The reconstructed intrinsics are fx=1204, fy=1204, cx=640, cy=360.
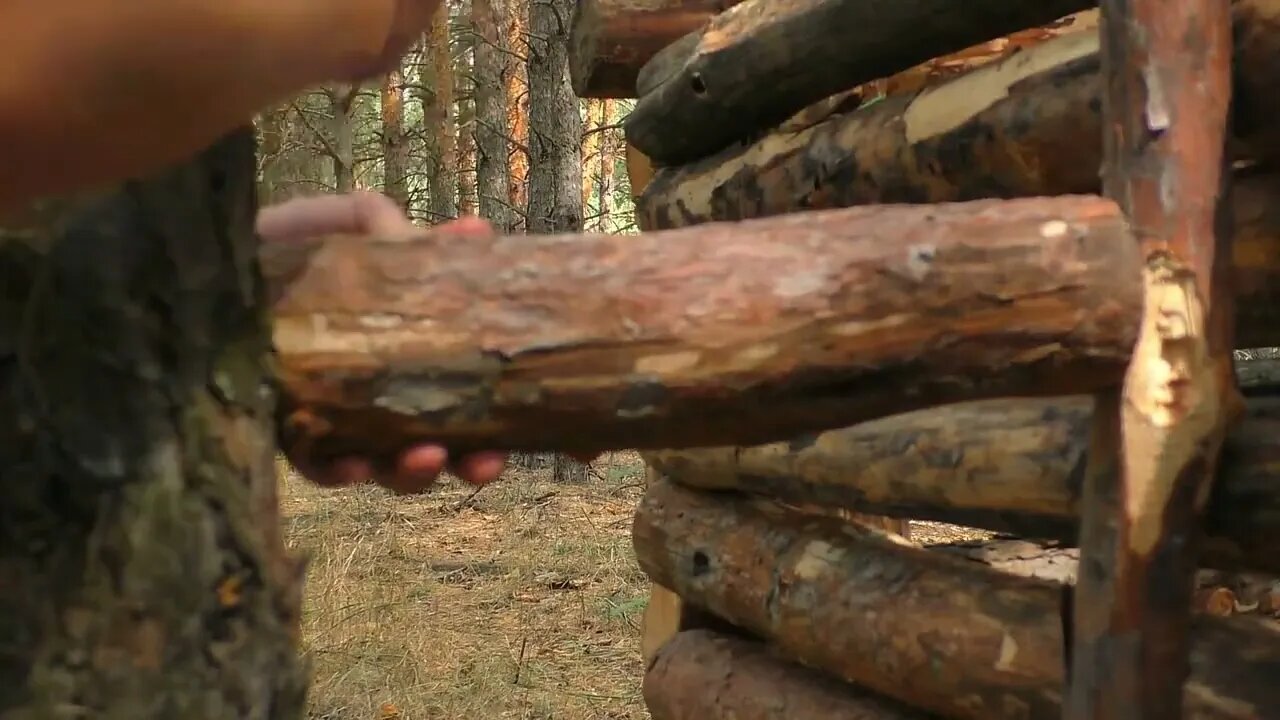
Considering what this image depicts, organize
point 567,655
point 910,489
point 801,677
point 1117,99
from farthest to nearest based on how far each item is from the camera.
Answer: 1. point 567,655
2. point 801,677
3. point 910,489
4. point 1117,99

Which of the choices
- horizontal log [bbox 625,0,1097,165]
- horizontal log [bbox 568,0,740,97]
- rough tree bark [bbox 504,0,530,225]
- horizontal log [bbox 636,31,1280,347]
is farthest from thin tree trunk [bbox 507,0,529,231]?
horizontal log [bbox 636,31,1280,347]

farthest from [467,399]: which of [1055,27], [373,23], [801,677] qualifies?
[801,677]

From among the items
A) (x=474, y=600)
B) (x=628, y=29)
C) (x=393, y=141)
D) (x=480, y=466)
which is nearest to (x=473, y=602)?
(x=474, y=600)

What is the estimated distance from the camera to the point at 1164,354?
1.47 meters

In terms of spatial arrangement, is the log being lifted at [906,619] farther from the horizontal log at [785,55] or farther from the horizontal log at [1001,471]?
the horizontal log at [785,55]

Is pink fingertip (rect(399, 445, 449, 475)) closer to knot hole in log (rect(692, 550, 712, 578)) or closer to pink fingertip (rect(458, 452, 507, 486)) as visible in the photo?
pink fingertip (rect(458, 452, 507, 486))

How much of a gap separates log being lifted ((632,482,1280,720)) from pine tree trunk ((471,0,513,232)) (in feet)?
19.7

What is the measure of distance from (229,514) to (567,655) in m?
4.02

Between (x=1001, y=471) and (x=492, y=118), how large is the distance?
26.8 feet

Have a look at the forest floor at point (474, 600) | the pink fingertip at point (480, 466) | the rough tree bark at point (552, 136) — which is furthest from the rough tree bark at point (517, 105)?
the pink fingertip at point (480, 466)

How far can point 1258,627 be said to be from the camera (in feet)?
5.60

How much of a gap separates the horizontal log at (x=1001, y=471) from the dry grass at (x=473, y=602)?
1894mm

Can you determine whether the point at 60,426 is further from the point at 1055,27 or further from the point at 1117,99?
the point at 1055,27

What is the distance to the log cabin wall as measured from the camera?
1481 mm
